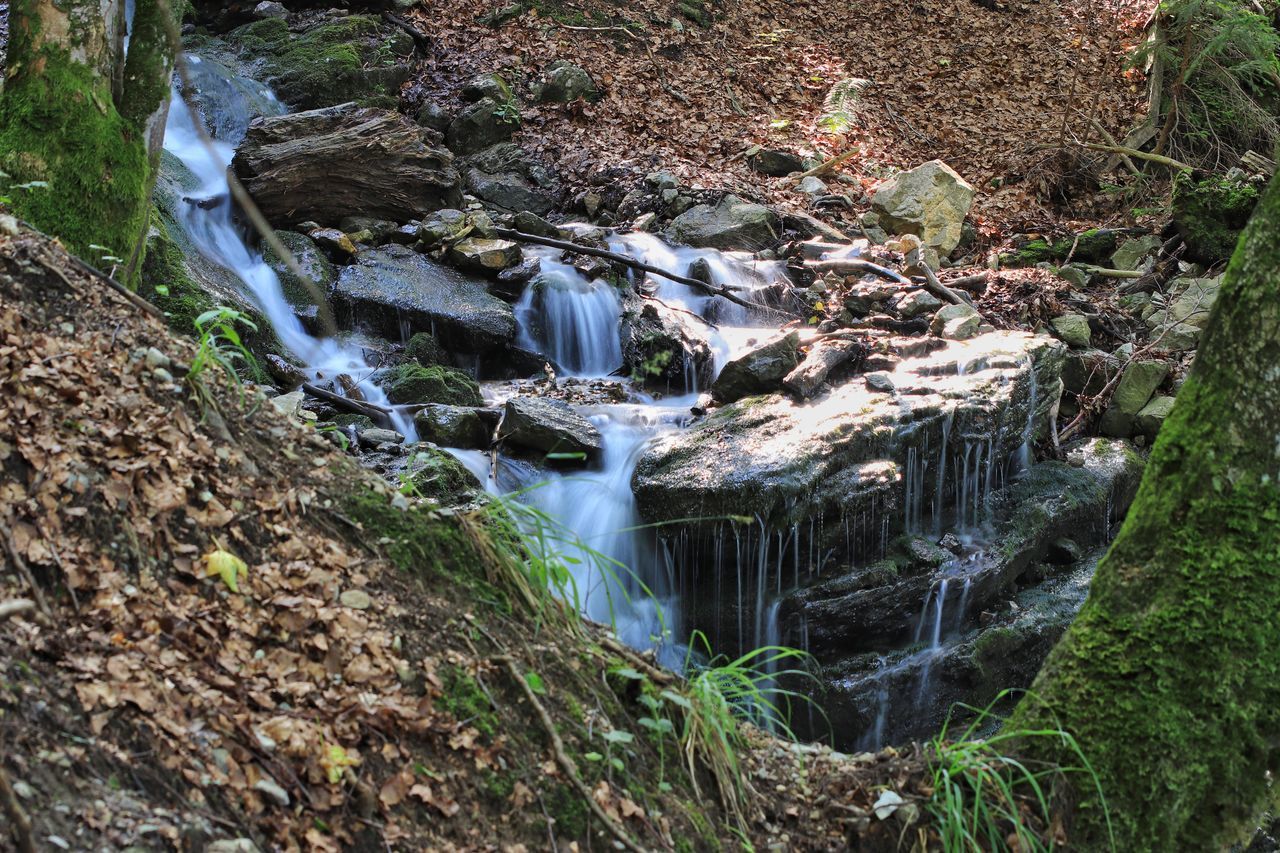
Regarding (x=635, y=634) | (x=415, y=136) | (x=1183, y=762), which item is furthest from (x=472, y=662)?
(x=415, y=136)

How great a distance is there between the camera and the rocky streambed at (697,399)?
6.04 meters

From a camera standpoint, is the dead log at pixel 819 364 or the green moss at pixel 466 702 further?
the dead log at pixel 819 364

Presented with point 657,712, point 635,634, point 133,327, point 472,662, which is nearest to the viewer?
point 472,662

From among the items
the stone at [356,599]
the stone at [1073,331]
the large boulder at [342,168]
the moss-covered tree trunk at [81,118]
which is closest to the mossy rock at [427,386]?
the moss-covered tree trunk at [81,118]

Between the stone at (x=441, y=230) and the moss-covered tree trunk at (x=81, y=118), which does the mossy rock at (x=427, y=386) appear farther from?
the moss-covered tree trunk at (x=81, y=118)

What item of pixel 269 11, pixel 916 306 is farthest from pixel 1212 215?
pixel 269 11

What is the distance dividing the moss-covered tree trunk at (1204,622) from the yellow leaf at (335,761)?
1916mm

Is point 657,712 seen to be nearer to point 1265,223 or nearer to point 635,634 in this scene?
point 1265,223

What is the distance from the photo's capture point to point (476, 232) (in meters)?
9.49

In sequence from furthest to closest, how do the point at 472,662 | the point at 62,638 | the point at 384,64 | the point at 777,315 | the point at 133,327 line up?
the point at 384,64
the point at 777,315
the point at 133,327
the point at 472,662
the point at 62,638

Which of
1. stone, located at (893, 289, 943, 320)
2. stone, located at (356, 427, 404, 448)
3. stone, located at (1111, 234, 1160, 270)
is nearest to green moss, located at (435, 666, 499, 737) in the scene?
stone, located at (356, 427, 404, 448)

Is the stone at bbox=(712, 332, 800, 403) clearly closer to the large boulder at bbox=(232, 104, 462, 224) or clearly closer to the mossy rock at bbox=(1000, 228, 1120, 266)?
the large boulder at bbox=(232, 104, 462, 224)

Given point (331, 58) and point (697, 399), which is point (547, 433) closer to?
point (697, 399)

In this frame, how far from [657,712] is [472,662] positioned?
1.93 ft
